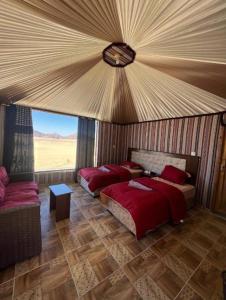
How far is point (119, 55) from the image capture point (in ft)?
7.13

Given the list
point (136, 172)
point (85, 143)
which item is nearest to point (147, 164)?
point (136, 172)

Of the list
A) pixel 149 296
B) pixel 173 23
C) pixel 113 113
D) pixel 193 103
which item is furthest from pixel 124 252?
pixel 113 113

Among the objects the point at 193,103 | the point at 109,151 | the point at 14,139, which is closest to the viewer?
the point at 193,103

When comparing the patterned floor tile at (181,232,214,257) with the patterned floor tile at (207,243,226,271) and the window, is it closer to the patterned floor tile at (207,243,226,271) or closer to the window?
the patterned floor tile at (207,243,226,271)

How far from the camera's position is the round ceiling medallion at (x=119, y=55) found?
6.50ft

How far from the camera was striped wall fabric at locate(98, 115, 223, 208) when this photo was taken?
3301 millimetres

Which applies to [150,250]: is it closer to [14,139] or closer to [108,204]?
[108,204]

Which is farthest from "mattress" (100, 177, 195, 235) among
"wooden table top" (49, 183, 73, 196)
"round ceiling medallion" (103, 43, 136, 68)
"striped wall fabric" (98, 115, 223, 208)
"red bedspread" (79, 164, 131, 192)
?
"round ceiling medallion" (103, 43, 136, 68)

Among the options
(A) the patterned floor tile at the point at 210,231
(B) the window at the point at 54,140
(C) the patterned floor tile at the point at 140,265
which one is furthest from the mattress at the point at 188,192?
(B) the window at the point at 54,140

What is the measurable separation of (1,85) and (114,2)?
2.51 metres

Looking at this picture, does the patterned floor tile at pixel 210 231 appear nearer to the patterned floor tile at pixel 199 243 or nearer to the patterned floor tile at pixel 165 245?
the patterned floor tile at pixel 199 243

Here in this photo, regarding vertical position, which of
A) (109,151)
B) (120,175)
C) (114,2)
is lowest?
(120,175)

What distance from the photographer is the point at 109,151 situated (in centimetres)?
571

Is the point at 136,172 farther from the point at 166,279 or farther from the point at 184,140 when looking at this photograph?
the point at 166,279
